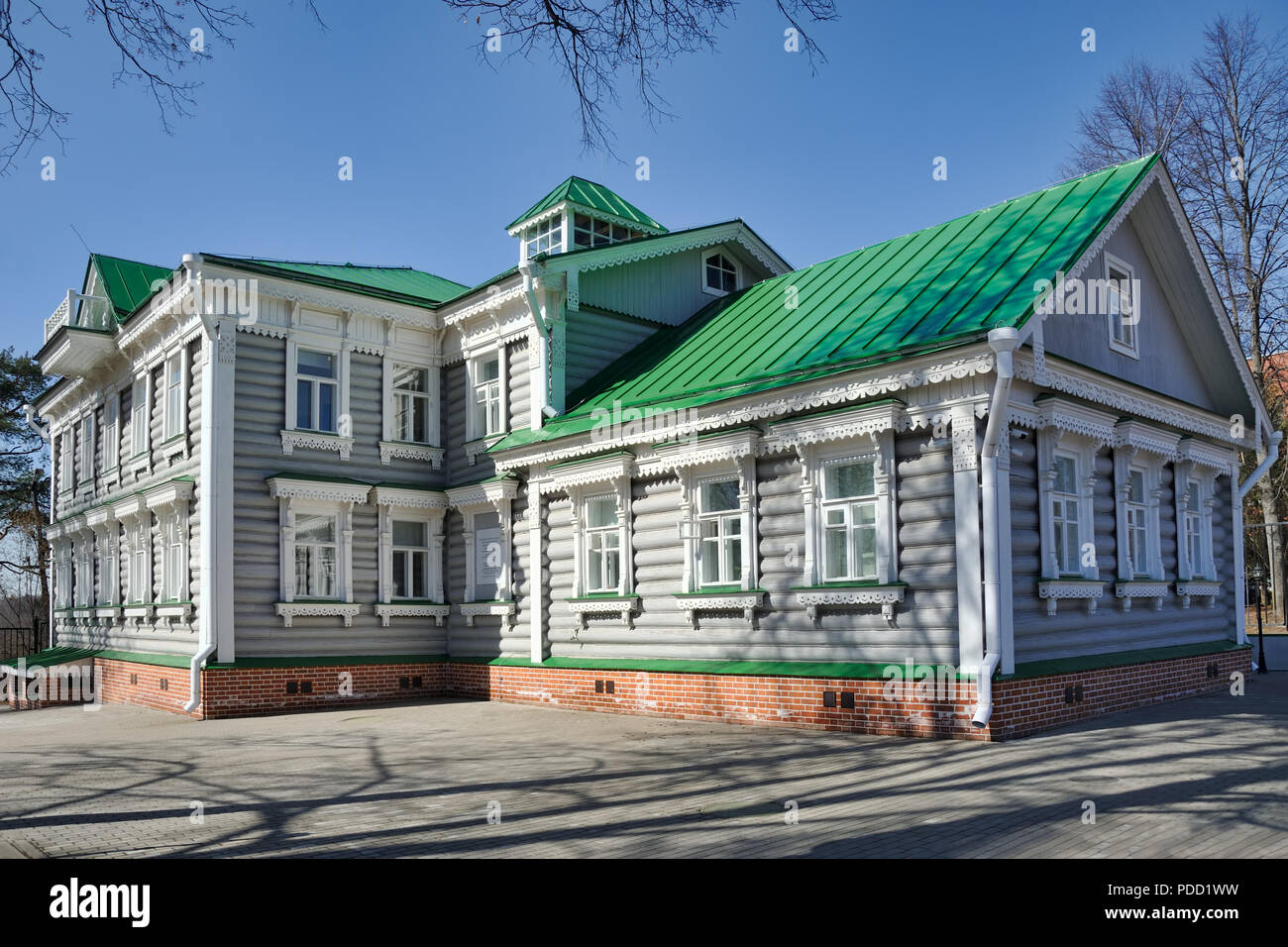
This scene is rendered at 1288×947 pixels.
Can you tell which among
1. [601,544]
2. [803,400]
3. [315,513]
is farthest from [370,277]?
[803,400]

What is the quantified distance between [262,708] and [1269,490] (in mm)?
28108

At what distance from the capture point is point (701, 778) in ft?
33.6

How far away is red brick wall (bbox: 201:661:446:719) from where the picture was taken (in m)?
17.1

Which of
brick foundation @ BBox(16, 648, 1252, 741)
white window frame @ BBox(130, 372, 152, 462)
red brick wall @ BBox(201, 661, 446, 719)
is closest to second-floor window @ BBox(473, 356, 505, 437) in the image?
brick foundation @ BBox(16, 648, 1252, 741)

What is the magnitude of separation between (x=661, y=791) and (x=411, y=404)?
1260 centimetres

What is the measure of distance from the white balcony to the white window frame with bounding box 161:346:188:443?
2.94m

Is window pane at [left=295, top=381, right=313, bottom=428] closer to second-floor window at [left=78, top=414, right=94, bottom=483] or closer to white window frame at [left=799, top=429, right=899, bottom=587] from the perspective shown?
second-floor window at [left=78, top=414, right=94, bottom=483]

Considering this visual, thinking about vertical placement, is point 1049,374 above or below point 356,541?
above

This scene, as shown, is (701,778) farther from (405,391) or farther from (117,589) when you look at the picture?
(117,589)

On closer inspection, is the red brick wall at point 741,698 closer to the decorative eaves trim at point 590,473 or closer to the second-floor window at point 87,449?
the decorative eaves trim at point 590,473

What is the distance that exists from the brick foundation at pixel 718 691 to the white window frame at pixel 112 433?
4341 mm

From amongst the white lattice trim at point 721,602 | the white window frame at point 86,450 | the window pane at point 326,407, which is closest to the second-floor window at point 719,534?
the white lattice trim at point 721,602

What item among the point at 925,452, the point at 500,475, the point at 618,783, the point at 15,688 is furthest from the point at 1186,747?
the point at 15,688

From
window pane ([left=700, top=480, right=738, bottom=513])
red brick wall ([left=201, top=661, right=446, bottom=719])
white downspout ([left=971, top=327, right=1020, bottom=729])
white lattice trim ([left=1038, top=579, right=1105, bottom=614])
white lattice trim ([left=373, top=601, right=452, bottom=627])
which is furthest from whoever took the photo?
white lattice trim ([left=373, top=601, right=452, bottom=627])
